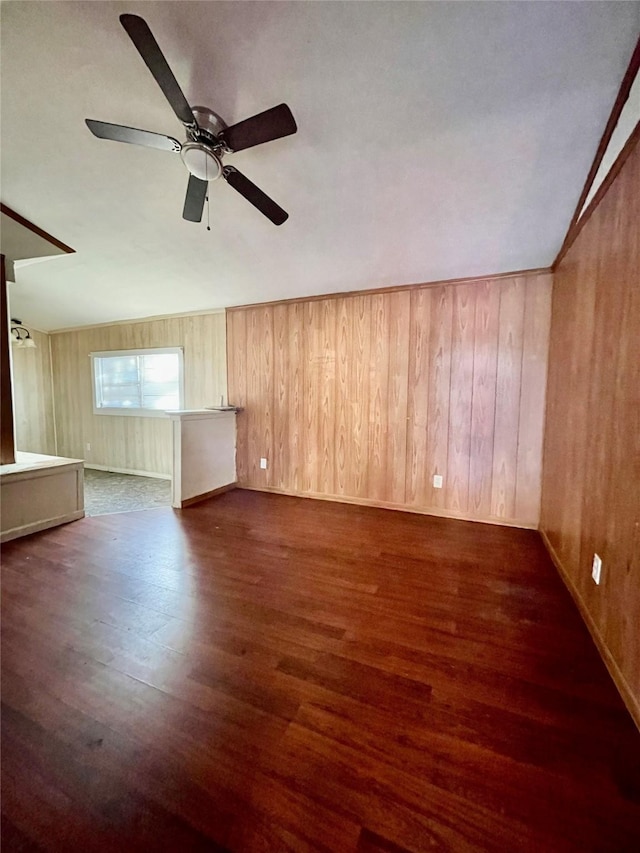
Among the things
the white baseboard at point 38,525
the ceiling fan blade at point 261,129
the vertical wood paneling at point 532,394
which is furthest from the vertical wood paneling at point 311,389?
the white baseboard at point 38,525

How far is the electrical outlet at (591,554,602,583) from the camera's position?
159cm

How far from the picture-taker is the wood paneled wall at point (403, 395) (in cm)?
296

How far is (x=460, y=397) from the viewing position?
315 cm

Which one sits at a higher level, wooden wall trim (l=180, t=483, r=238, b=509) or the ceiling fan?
the ceiling fan

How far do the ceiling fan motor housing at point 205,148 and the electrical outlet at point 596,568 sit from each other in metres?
2.71

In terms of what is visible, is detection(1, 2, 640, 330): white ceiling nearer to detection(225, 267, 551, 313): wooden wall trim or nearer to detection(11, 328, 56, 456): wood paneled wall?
detection(225, 267, 551, 313): wooden wall trim

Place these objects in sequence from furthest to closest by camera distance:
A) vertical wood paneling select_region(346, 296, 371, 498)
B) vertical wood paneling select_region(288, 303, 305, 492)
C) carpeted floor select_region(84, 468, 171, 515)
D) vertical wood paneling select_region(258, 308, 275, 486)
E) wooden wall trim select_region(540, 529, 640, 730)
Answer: vertical wood paneling select_region(258, 308, 275, 486) < vertical wood paneling select_region(288, 303, 305, 492) < carpeted floor select_region(84, 468, 171, 515) < vertical wood paneling select_region(346, 296, 371, 498) < wooden wall trim select_region(540, 529, 640, 730)

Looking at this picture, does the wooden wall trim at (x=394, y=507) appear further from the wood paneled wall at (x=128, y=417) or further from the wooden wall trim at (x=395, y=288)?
the wooden wall trim at (x=395, y=288)

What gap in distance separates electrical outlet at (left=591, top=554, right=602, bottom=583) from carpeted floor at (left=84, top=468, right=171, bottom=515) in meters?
3.69

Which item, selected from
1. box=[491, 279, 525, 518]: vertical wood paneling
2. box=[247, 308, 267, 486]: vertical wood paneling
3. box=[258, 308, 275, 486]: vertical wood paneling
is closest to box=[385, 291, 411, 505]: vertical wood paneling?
box=[491, 279, 525, 518]: vertical wood paneling

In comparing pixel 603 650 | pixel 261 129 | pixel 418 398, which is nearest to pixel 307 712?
pixel 603 650

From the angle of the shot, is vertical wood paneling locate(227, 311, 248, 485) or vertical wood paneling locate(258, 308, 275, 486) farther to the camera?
vertical wood paneling locate(227, 311, 248, 485)

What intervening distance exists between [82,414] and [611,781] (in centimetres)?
699

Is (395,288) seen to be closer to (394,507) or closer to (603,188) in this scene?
(603,188)
